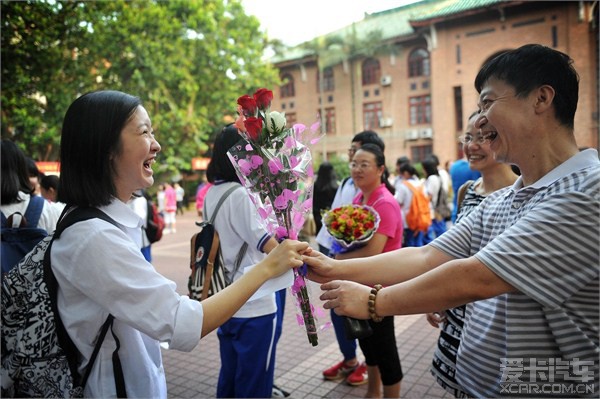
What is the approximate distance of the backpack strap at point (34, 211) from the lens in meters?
3.15

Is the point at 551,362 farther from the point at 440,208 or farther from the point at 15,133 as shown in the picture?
the point at 15,133

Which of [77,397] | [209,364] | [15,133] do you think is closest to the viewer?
[77,397]

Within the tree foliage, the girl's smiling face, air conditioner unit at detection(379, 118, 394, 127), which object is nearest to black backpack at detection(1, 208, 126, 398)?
the girl's smiling face

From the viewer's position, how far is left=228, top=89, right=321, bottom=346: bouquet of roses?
6.20 ft

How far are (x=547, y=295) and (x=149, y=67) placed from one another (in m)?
15.7

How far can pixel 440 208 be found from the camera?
25.6 feet

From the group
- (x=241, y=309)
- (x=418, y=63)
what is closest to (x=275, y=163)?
(x=241, y=309)

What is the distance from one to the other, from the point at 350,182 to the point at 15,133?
13.0 metres

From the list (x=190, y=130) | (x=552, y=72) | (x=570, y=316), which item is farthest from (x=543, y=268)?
(x=190, y=130)

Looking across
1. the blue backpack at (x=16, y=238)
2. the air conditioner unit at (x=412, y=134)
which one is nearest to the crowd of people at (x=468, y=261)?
the blue backpack at (x=16, y=238)

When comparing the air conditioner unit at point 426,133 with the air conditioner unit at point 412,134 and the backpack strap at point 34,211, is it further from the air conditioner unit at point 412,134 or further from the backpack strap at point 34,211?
the backpack strap at point 34,211

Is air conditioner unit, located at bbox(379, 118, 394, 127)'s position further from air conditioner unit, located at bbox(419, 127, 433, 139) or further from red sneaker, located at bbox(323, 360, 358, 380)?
red sneaker, located at bbox(323, 360, 358, 380)

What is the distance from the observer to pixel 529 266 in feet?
4.59

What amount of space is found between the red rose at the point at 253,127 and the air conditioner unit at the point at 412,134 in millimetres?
24371
